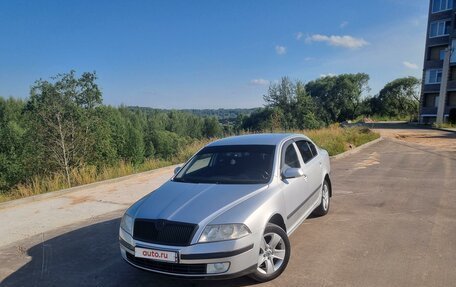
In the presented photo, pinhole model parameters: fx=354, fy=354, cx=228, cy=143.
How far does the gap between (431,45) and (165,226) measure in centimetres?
5051

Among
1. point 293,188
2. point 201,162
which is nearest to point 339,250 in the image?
point 293,188

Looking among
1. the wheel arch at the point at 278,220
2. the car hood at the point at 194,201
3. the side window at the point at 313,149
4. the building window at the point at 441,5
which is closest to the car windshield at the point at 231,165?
the car hood at the point at 194,201

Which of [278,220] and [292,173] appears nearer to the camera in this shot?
[278,220]

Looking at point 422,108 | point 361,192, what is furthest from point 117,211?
point 422,108

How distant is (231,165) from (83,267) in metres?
2.35

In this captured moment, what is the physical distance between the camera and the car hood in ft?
12.2

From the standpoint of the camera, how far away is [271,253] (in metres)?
3.97

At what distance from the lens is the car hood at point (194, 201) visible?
3.71 meters

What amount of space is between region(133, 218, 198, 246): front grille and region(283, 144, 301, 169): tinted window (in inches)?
74.2

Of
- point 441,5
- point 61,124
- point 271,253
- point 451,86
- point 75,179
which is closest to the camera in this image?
point 271,253

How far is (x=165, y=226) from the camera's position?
143 inches

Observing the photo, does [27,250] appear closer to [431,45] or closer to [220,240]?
[220,240]

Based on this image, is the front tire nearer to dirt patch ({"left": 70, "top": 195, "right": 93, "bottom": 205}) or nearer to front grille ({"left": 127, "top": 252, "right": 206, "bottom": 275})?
front grille ({"left": 127, "top": 252, "right": 206, "bottom": 275})

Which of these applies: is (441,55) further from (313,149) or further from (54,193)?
(54,193)
